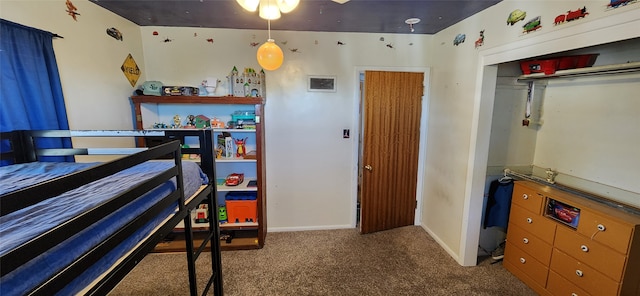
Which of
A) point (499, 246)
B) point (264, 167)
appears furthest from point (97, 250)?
point (499, 246)

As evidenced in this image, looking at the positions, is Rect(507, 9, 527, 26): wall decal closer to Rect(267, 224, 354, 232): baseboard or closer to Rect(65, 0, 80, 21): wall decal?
Rect(267, 224, 354, 232): baseboard

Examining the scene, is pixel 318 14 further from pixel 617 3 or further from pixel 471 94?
pixel 617 3

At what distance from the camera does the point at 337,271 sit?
2482 millimetres

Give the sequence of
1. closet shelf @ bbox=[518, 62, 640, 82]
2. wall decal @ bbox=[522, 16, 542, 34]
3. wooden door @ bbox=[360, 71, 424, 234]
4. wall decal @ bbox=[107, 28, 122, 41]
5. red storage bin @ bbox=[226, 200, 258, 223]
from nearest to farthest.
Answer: closet shelf @ bbox=[518, 62, 640, 82] → wall decal @ bbox=[522, 16, 542, 34] → wall decal @ bbox=[107, 28, 122, 41] → red storage bin @ bbox=[226, 200, 258, 223] → wooden door @ bbox=[360, 71, 424, 234]

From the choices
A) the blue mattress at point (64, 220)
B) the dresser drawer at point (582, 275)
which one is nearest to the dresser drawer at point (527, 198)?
the dresser drawer at point (582, 275)

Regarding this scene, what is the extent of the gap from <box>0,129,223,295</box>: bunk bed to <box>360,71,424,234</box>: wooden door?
1.95 meters

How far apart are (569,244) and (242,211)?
2.85m

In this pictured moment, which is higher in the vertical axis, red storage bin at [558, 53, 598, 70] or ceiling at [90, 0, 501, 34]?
ceiling at [90, 0, 501, 34]

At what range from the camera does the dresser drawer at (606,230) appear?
161 cm

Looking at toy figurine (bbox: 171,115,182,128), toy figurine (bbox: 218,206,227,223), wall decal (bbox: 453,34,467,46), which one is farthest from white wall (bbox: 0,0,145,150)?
wall decal (bbox: 453,34,467,46)

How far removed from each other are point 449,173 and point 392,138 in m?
0.73

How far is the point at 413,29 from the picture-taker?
2.84m

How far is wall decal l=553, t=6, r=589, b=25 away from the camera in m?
1.52

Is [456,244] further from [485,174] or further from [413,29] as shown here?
[413,29]
